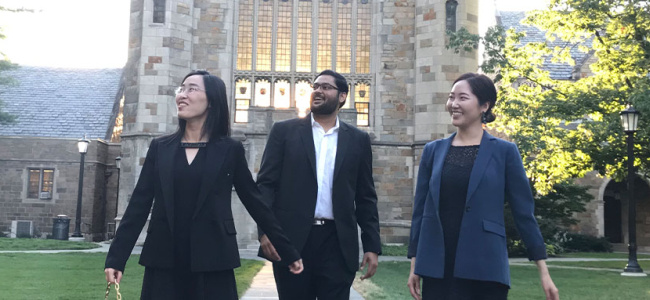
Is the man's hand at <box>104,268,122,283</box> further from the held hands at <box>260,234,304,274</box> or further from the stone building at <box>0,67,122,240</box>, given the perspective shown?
the stone building at <box>0,67,122,240</box>

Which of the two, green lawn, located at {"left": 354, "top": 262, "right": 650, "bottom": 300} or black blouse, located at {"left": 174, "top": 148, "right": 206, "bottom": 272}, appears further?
green lawn, located at {"left": 354, "top": 262, "right": 650, "bottom": 300}

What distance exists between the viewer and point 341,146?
474cm

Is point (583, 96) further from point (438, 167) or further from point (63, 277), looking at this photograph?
point (438, 167)

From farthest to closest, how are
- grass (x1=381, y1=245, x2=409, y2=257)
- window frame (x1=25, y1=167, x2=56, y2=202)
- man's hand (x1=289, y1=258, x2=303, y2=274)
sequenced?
1. window frame (x1=25, y1=167, x2=56, y2=202)
2. grass (x1=381, y1=245, x2=409, y2=257)
3. man's hand (x1=289, y1=258, x2=303, y2=274)

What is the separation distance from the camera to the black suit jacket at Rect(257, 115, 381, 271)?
448 cm

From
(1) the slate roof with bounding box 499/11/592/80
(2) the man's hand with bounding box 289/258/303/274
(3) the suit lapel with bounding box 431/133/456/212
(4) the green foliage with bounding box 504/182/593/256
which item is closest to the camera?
(3) the suit lapel with bounding box 431/133/456/212

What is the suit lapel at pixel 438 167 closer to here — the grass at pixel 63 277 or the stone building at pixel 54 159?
the grass at pixel 63 277

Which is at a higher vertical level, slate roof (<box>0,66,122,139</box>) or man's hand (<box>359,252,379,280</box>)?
slate roof (<box>0,66,122,139</box>)

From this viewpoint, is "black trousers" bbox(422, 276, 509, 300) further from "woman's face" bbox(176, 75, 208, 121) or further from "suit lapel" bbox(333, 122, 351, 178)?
"woman's face" bbox(176, 75, 208, 121)

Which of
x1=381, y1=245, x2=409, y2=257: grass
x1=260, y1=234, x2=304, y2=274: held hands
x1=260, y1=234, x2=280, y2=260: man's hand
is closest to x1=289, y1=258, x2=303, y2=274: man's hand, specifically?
x1=260, y1=234, x2=304, y2=274: held hands

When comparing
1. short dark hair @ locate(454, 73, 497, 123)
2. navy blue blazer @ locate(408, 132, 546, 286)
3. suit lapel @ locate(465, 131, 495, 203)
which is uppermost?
short dark hair @ locate(454, 73, 497, 123)

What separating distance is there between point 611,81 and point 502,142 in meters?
14.2

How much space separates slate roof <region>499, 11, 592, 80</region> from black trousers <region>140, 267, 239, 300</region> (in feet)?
92.4

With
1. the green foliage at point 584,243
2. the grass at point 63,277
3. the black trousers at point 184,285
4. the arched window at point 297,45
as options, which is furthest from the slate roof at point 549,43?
the black trousers at point 184,285
